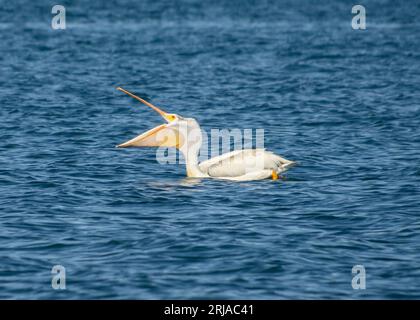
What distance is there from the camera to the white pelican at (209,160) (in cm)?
1734

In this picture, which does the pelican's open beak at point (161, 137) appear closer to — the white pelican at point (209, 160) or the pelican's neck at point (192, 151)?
the white pelican at point (209, 160)

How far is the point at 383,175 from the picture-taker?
17.9m

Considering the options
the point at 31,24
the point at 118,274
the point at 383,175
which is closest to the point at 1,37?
the point at 31,24

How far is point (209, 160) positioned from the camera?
17.8 meters

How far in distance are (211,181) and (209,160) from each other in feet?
1.43

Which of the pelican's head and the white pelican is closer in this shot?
the white pelican

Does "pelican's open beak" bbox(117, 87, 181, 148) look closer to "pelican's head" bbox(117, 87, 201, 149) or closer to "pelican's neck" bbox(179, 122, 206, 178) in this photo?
"pelican's head" bbox(117, 87, 201, 149)

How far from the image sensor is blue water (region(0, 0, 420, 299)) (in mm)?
12242

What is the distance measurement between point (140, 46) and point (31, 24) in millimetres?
10883

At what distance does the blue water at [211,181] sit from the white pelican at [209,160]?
0.98 ft

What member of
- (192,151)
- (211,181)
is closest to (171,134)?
(192,151)

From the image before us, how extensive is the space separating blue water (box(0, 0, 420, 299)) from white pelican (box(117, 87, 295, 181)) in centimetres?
30

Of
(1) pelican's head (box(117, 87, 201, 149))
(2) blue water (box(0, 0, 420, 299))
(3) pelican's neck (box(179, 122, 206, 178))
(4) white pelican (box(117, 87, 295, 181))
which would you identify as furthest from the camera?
(1) pelican's head (box(117, 87, 201, 149))

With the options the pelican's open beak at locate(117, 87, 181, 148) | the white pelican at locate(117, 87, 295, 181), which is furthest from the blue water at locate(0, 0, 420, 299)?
the pelican's open beak at locate(117, 87, 181, 148)
